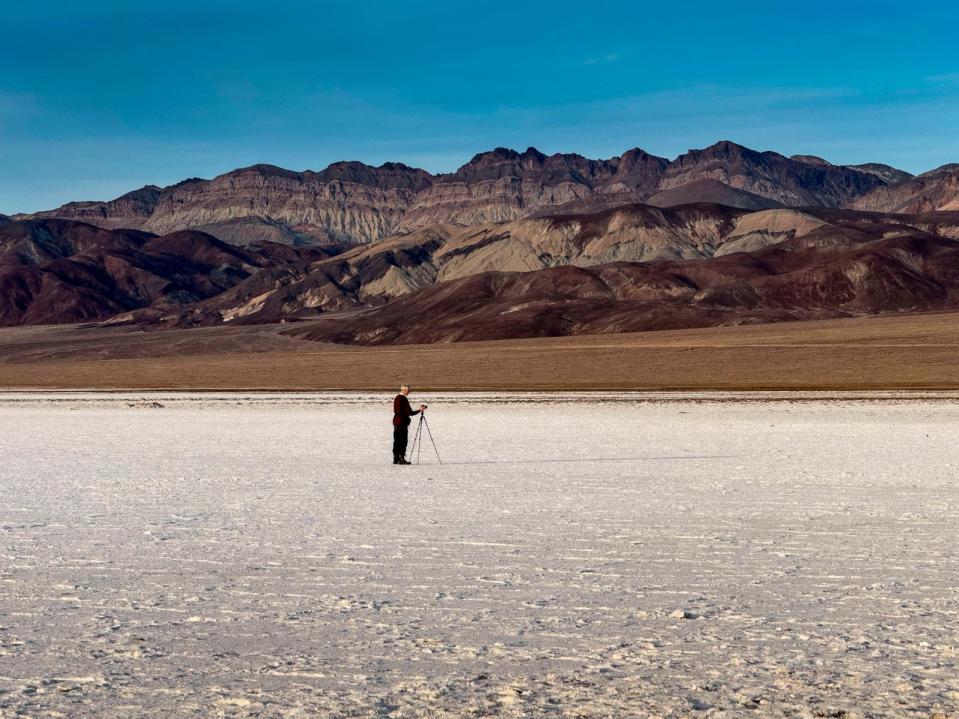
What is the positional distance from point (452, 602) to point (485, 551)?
7.31 ft

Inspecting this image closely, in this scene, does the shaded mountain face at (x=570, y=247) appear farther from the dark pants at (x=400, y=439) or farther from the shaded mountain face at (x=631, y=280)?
the dark pants at (x=400, y=439)

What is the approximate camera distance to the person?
19484mm

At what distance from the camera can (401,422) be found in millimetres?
19641

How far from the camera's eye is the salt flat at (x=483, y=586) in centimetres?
674

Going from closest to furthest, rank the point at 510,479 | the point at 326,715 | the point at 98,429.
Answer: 1. the point at 326,715
2. the point at 510,479
3. the point at 98,429

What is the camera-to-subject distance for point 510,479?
17578 mm

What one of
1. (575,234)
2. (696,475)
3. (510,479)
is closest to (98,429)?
(510,479)

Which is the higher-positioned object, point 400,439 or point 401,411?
point 401,411

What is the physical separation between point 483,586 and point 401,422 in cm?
1026

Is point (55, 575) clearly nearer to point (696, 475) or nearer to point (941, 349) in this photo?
point (696, 475)

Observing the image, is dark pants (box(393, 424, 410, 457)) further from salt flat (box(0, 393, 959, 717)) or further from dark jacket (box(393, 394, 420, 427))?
salt flat (box(0, 393, 959, 717))

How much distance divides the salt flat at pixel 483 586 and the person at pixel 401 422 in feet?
1.48

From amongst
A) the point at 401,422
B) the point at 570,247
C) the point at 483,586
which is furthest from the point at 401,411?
the point at 570,247

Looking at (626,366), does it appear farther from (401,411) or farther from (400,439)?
(401,411)
